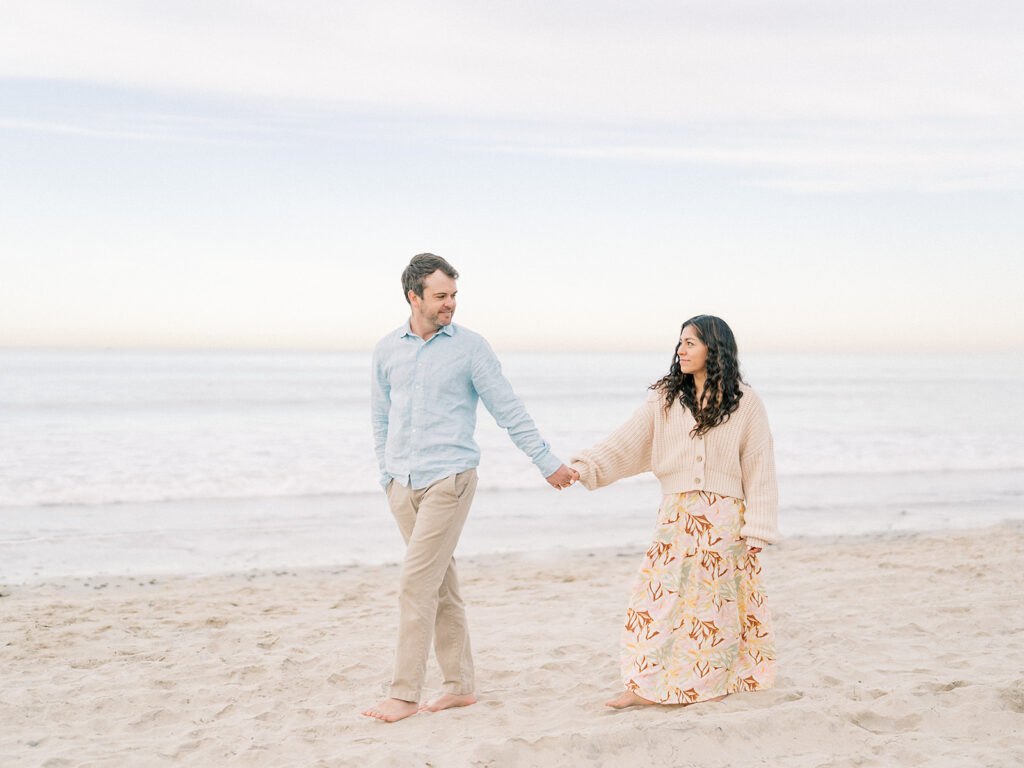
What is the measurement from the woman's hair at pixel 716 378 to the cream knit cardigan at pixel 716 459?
0.04 m

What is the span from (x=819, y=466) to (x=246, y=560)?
11087 millimetres

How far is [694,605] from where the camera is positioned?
4.02m

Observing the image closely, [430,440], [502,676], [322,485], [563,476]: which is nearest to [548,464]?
[563,476]

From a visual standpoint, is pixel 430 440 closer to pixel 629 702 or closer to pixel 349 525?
pixel 629 702

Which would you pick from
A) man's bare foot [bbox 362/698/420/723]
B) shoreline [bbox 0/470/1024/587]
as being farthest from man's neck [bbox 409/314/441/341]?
shoreline [bbox 0/470/1024/587]

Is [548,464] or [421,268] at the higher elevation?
[421,268]

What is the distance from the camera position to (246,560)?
820 cm

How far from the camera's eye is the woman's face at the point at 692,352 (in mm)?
4020

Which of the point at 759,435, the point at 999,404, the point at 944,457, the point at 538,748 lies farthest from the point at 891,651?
the point at 999,404

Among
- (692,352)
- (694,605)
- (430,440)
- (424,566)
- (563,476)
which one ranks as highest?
(692,352)

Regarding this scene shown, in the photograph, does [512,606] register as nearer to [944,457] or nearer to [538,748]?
[538,748]

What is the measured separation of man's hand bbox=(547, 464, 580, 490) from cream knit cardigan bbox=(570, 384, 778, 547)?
0.14 ft

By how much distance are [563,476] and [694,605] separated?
863mm

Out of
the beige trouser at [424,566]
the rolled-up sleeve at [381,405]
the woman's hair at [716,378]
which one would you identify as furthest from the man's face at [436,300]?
the woman's hair at [716,378]
